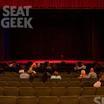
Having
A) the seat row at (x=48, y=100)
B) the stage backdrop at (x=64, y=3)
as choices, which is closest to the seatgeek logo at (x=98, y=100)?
the seat row at (x=48, y=100)

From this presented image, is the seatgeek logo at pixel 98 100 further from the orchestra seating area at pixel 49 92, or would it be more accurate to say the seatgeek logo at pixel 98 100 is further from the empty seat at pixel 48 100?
the empty seat at pixel 48 100

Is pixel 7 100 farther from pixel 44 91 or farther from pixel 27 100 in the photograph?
pixel 44 91

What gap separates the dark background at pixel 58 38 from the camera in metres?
20.9

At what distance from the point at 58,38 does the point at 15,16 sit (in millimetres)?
5319

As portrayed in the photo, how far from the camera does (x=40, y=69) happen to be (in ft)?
53.3

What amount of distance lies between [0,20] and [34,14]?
217cm

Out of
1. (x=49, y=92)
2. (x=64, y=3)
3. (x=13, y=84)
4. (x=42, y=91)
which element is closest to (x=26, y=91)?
(x=42, y=91)

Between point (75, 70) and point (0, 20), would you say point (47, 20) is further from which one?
point (75, 70)

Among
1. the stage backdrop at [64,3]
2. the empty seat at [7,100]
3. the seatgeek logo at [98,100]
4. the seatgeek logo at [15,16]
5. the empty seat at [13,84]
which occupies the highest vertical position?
the stage backdrop at [64,3]

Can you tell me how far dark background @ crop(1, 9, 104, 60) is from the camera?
20938 millimetres

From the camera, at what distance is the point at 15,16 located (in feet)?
58.0

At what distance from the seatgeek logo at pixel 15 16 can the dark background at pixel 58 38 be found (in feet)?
6.87

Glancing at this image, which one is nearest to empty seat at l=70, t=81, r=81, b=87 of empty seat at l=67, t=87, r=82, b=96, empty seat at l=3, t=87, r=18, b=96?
empty seat at l=67, t=87, r=82, b=96

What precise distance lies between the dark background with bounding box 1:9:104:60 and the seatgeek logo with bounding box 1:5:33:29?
2.09 meters
